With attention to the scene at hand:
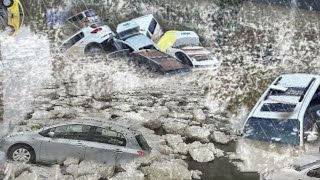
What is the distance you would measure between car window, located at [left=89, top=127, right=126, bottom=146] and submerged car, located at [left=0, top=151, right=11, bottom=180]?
4.37ft

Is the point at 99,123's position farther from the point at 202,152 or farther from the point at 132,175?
the point at 202,152

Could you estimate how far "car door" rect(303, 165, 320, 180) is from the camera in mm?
8445

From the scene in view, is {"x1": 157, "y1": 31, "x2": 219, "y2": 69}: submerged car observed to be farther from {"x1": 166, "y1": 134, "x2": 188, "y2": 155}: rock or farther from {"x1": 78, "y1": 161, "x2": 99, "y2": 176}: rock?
{"x1": 78, "y1": 161, "x2": 99, "y2": 176}: rock

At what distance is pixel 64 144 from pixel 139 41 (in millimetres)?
2394

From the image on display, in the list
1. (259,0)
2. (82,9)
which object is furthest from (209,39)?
(82,9)

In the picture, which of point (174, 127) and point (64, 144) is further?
point (174, 127)

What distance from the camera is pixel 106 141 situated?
897cm

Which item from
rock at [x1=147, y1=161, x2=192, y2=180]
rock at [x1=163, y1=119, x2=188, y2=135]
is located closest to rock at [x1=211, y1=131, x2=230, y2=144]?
rock at [x1=163, y1=119, x2=188, y2=135]

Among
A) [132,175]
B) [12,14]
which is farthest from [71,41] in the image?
[132,175]

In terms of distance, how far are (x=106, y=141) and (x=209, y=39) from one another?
2754 mm

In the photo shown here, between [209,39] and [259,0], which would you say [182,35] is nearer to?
[209,39]

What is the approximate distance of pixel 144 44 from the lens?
10.1 metres

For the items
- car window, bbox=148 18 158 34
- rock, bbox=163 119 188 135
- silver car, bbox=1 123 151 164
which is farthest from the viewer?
car window, bbox=148 18 158 34

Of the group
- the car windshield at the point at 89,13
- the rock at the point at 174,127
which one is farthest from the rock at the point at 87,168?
the car windshield at the point at 89,13
